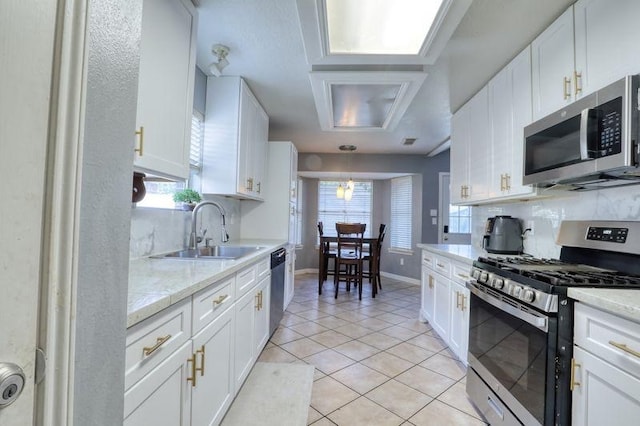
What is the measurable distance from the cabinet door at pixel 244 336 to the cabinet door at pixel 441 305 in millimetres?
1595

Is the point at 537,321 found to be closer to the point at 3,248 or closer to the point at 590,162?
the point at 590,162

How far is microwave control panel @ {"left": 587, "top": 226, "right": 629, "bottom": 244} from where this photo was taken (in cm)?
140

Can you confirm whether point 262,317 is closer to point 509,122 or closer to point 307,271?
point 509,122

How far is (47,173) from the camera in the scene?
1.39ft

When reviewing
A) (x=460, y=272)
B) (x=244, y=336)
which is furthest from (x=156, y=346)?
(x=460, y=272)

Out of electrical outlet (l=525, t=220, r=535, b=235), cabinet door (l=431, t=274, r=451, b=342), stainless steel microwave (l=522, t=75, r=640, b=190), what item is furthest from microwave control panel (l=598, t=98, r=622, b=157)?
cabinet door (l=431, t=274, r=451, b=342)

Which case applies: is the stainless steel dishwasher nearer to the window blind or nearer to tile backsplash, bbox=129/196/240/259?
tile backsplash, bbox=129/196/240/259

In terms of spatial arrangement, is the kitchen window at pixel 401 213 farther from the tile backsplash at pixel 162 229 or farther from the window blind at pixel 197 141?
the window blind at pixel 197 141

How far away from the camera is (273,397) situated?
1.91 metres

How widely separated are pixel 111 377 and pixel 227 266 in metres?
0.96

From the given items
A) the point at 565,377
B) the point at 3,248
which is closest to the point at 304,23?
the point at 3,248

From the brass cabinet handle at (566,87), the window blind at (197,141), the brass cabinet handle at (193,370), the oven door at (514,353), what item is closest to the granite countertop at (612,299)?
the oven door at (514,353)

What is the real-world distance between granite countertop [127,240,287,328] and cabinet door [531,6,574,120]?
2.04 m

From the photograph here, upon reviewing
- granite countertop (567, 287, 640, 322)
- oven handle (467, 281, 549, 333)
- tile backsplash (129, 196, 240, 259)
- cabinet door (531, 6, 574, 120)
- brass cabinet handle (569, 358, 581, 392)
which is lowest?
brass cabinet handle (569, 358, 581, 392)
